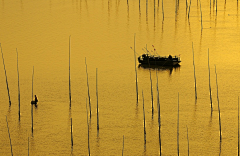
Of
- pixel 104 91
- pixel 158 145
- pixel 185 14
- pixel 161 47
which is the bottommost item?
pixel 158 145

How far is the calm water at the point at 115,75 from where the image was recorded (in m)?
19.7

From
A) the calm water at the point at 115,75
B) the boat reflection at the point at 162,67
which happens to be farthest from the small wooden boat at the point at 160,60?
the calm water at the point at 115,75

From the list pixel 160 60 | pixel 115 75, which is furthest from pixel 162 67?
pixel 115 75

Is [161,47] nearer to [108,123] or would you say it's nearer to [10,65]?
[10,65]

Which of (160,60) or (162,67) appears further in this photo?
(162,67)

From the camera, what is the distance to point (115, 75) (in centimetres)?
2728

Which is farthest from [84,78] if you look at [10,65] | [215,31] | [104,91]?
[215,31]

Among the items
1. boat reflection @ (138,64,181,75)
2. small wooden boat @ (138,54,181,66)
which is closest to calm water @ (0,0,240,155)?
boat reflection @ (138,64,181,75)

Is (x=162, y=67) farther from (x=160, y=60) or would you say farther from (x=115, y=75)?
(x=115, y=75)

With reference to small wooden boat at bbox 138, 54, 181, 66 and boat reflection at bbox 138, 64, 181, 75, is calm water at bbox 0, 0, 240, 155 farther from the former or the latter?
small wooden boat at bbox 138, 54, 181, 66

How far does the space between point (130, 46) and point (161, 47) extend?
1.63 meters

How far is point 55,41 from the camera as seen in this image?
116 ft

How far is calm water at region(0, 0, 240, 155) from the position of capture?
64.7ft

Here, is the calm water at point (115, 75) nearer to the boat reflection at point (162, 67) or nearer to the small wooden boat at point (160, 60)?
the boat reflection at point (162, 67)
